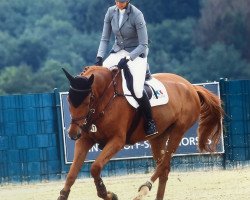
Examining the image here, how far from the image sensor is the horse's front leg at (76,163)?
13.5m

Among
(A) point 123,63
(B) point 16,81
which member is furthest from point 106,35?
(B) point 16,81

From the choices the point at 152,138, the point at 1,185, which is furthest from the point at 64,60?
the point at 152,138

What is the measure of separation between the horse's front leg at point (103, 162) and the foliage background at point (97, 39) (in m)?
41.0

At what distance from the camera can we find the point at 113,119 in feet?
45.6

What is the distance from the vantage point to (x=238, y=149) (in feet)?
69.2

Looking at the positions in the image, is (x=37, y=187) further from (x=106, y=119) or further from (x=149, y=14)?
(x=149, y=14)

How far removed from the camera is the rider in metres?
14.4

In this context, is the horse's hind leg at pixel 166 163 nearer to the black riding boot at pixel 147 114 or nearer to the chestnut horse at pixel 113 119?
the chestnut horse at pixel 113 119

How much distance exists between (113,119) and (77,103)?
0.72m

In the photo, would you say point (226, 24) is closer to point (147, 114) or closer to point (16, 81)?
point (16, 81)

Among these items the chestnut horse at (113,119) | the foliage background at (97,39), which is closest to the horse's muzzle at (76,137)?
the chestnut horse at (113,119)

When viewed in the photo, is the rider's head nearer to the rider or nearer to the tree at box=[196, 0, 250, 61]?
the rider

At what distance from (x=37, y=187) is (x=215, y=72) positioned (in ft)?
130

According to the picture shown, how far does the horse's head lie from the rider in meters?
1.08
